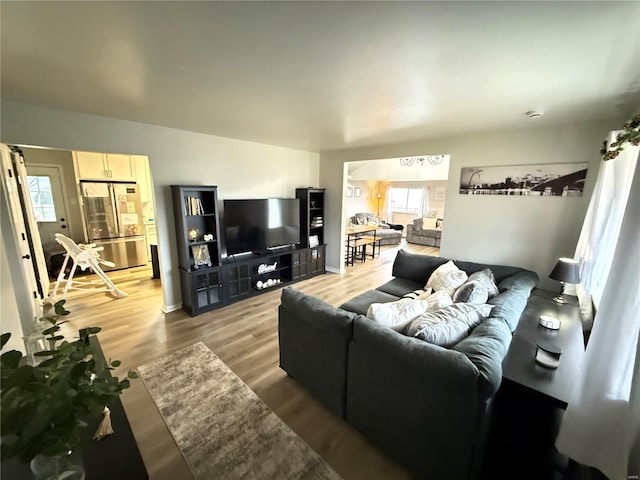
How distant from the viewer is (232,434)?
1.80 meters

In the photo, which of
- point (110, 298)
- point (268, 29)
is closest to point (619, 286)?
point (268, 29)

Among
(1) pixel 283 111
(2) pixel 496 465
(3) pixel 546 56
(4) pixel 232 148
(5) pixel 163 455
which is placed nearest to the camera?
(3) pixel 546 56

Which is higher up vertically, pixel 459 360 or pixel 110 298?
pixel 459 360

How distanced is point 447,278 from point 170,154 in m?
3.72

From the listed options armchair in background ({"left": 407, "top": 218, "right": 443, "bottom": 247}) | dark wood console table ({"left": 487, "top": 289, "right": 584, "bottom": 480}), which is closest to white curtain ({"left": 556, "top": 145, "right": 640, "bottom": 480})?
dark wood console table ({"left": 487, "top": 289, "right": 584, "bottom": 480})

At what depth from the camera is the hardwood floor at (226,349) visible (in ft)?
5.45

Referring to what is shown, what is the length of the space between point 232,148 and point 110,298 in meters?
2.96

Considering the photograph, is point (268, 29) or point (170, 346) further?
point (170, 346)

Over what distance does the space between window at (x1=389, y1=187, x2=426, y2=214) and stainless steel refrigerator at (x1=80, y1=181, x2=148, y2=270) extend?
866 cm

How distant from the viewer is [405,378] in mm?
1452

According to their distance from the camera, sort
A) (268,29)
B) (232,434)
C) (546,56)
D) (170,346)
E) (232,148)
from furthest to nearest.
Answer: (232,148) < (170,346) < (232,434) < (546,56) < (268,29)

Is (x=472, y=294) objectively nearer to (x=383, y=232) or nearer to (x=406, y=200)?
(x=383, y=232)

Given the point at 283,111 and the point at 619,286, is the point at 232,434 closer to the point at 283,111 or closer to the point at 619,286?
the point at 619,286

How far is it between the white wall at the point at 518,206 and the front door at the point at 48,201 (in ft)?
20.9
